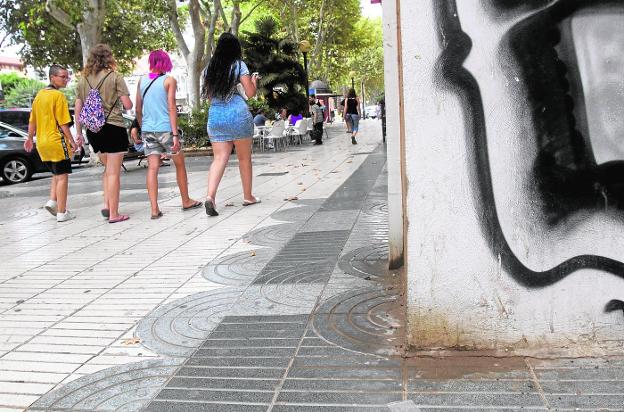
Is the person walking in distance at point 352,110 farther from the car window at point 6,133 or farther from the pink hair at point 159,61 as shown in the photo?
the pink hair at point 159,61

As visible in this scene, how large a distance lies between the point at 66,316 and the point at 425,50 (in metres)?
2.81

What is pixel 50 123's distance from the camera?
731cm

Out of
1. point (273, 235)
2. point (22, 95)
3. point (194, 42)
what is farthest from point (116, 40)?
point (22, 95)

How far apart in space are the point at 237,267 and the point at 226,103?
9.28ft

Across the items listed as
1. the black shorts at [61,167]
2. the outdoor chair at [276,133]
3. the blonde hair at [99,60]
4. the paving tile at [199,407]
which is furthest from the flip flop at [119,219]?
the outdoor chair at [276,133]

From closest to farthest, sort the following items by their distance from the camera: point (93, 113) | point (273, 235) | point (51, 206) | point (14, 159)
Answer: point (273, 235) → point (93, 113) → point (51, 206) → point (14, 159)

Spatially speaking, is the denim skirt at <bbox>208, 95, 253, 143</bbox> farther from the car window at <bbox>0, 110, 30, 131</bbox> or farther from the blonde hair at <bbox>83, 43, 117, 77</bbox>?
the car window at <bbox>0, 110, 30, 131</bbox>

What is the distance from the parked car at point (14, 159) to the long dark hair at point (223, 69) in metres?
9.44

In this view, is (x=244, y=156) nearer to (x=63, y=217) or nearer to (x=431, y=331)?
(x=63, y=217)

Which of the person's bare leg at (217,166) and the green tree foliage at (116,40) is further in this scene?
the green tree foliage at (116,40)

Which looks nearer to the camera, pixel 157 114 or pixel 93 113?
pixel 93 113

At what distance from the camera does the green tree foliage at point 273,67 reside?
93.7 feet

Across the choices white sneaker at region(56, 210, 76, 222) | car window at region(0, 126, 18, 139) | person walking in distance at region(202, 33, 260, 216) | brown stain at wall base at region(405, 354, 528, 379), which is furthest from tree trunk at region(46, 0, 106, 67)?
brown stain at wall base at region(405, 354, 528, 379)

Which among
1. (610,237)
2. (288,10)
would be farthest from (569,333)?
(288,10)
